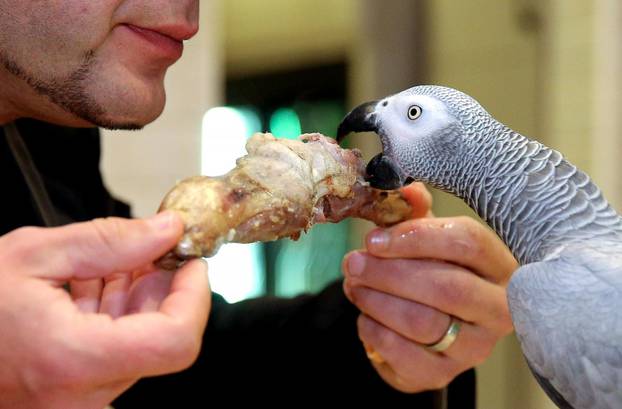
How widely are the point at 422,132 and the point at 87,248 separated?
Answer: 1.15 feet

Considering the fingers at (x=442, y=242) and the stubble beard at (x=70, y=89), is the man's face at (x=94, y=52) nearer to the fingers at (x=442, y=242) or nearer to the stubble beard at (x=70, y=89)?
the stubble beard at (x=70, y=89)

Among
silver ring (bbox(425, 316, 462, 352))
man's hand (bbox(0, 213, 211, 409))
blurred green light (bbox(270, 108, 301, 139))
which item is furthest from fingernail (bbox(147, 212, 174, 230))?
blurred green light (bbox(270, 108, 301, 139))

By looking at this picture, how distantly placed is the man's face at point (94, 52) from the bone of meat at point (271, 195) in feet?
0.65

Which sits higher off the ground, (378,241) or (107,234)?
(107,234)

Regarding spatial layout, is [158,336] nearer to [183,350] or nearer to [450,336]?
[183,350]

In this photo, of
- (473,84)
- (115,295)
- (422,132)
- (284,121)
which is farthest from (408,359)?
(284,121)

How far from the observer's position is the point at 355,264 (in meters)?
0.75

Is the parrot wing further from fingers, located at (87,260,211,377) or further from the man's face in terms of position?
the man's face

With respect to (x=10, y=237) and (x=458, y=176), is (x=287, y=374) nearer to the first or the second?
(x=458, y=176)

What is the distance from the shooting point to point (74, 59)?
0.72 meters

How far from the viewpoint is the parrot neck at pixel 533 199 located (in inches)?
23.6

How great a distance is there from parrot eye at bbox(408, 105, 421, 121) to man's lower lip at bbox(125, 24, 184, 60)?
0.26m

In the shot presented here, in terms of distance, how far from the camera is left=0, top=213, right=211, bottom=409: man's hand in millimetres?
415

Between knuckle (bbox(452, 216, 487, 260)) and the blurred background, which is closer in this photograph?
knuckle (bbox(452, 216, 487, 260))
